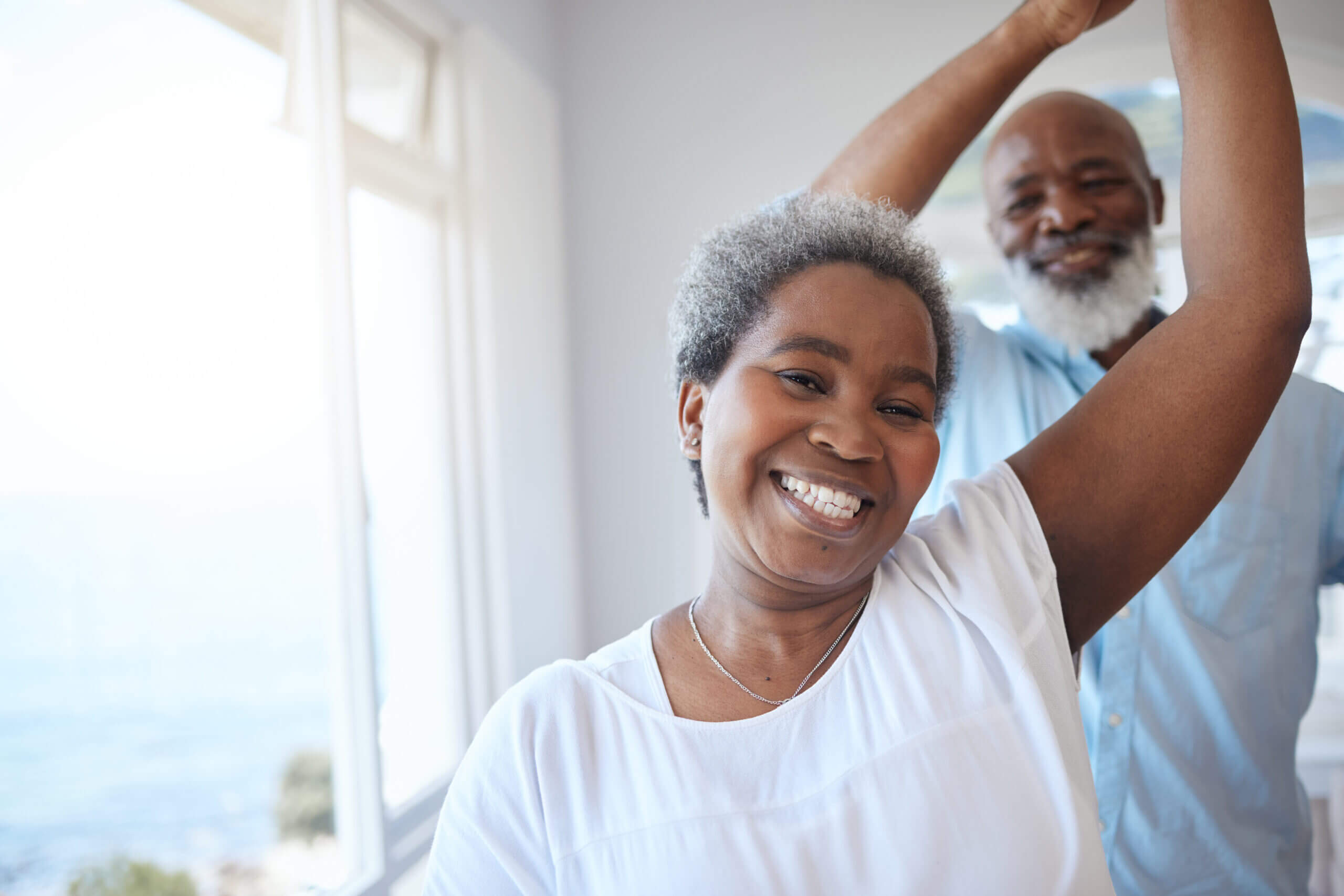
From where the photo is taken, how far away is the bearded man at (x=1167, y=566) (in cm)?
148

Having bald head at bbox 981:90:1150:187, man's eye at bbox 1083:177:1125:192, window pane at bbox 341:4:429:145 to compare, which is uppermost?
window pane at bbox 341:4:429:145

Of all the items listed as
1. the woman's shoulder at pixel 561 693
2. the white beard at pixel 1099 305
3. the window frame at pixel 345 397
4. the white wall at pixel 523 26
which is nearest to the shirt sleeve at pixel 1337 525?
the white beard at pixel 1099 305

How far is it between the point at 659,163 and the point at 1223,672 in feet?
9.04

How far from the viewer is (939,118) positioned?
1.20 metres

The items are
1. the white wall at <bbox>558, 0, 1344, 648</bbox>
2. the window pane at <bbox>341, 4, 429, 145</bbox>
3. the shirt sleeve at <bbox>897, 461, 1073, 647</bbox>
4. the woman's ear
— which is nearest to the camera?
the shirt sleeve at <bbox>897, 461, 1073, 647</bbox>

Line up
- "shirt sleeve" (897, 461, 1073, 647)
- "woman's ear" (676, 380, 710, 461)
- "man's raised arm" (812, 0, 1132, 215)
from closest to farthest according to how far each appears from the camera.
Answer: "shirt sleeve" (897, 461, 1073, 647) → "woman's ear" (676, 380, 710, 461) → "man's raised arm" (812, 0, 1132, 215)

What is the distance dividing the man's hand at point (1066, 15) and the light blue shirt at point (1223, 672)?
46 centimetres

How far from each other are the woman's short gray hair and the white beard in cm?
76

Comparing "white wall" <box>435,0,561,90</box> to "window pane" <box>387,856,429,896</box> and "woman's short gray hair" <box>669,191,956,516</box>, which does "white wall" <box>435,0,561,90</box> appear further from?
"window pane" <box>387,856,429,896</box>

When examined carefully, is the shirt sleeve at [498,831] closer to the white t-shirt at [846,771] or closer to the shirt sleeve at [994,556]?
the white t-shirt at [846,771]

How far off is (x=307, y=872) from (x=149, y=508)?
3.57 feet

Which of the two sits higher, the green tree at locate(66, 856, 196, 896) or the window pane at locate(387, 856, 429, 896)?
the green tree at locate(66, 856, 196, 896)

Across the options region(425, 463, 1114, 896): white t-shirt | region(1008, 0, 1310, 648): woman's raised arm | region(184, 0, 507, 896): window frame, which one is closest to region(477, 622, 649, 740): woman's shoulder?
region(425, 463, 1114, 896): white t-shirt

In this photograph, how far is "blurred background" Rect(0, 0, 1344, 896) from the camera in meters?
1.75
